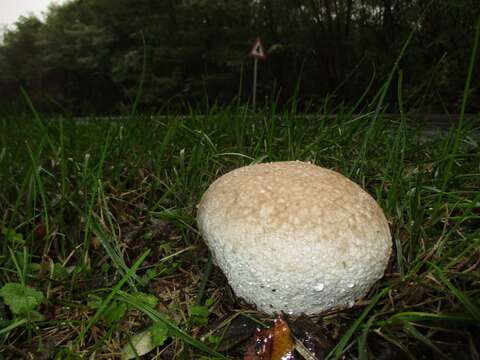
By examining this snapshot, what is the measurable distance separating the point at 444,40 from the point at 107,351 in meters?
10.5

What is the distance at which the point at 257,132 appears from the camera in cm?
242

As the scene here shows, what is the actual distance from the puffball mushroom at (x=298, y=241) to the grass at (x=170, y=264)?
0.08 metres

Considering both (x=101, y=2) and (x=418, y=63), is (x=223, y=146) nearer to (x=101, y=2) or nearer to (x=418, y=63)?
(x=418, y=63)

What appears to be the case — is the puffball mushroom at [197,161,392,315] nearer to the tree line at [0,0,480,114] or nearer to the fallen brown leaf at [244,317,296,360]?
the fallen brown leaf at [244,317,296,360]

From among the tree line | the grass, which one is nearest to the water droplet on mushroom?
the grass

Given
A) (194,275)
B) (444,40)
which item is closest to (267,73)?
(444,40)

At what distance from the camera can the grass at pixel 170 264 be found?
1.06 metres

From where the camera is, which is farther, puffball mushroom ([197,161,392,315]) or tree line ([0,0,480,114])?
tree line ([0,0,480,114])

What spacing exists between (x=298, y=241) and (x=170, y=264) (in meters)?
0.56

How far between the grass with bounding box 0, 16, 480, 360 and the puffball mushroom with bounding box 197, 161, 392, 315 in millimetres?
78

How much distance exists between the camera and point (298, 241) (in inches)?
43.0

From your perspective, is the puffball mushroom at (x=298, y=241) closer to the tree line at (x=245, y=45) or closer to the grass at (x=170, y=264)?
the grass at (x=170, y=264)

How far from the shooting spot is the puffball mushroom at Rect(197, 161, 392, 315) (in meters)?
1.10

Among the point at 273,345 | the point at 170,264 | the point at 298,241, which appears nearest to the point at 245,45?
the point at 170,264
